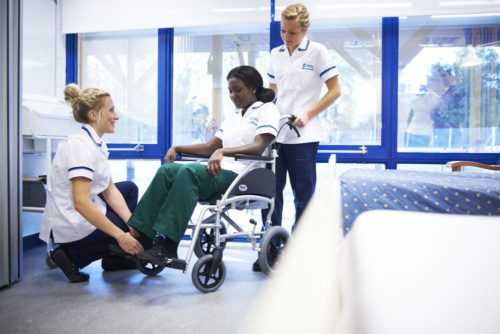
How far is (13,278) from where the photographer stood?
2.05 meters

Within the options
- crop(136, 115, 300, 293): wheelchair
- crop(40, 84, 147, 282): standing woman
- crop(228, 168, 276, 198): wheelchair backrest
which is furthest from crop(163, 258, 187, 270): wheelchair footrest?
crop(228, 168, 276, 198): wheelchair backrest

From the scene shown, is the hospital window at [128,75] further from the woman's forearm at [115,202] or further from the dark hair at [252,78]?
the dark hair at [252,78]

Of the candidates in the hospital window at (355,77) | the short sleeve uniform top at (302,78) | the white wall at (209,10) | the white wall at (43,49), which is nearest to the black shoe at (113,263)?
the short sleeve uniform top at (302,78)

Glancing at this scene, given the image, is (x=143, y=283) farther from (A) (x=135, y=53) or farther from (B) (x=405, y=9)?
(B) (x=405, y=9)

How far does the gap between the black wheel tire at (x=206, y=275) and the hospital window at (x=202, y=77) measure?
154 cm

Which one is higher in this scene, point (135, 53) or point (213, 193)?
point (135, 53)

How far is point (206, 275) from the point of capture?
1919mm

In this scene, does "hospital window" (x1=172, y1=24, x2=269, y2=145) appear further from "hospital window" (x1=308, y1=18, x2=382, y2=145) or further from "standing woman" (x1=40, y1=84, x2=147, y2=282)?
"standing woman" (x1=40, y1=84, x2=147, y2=282)

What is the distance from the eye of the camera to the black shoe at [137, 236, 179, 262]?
5.75ft

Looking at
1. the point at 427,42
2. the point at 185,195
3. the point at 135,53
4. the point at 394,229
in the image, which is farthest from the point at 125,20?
the point at 394,229

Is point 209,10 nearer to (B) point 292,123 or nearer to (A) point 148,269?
(B) point 292,123

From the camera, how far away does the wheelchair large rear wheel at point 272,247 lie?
208 cm

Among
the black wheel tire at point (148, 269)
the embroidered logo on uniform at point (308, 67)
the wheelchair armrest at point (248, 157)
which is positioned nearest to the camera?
the wheelchair armrest at point (248, 157)

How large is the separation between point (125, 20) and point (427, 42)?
2.33 m
